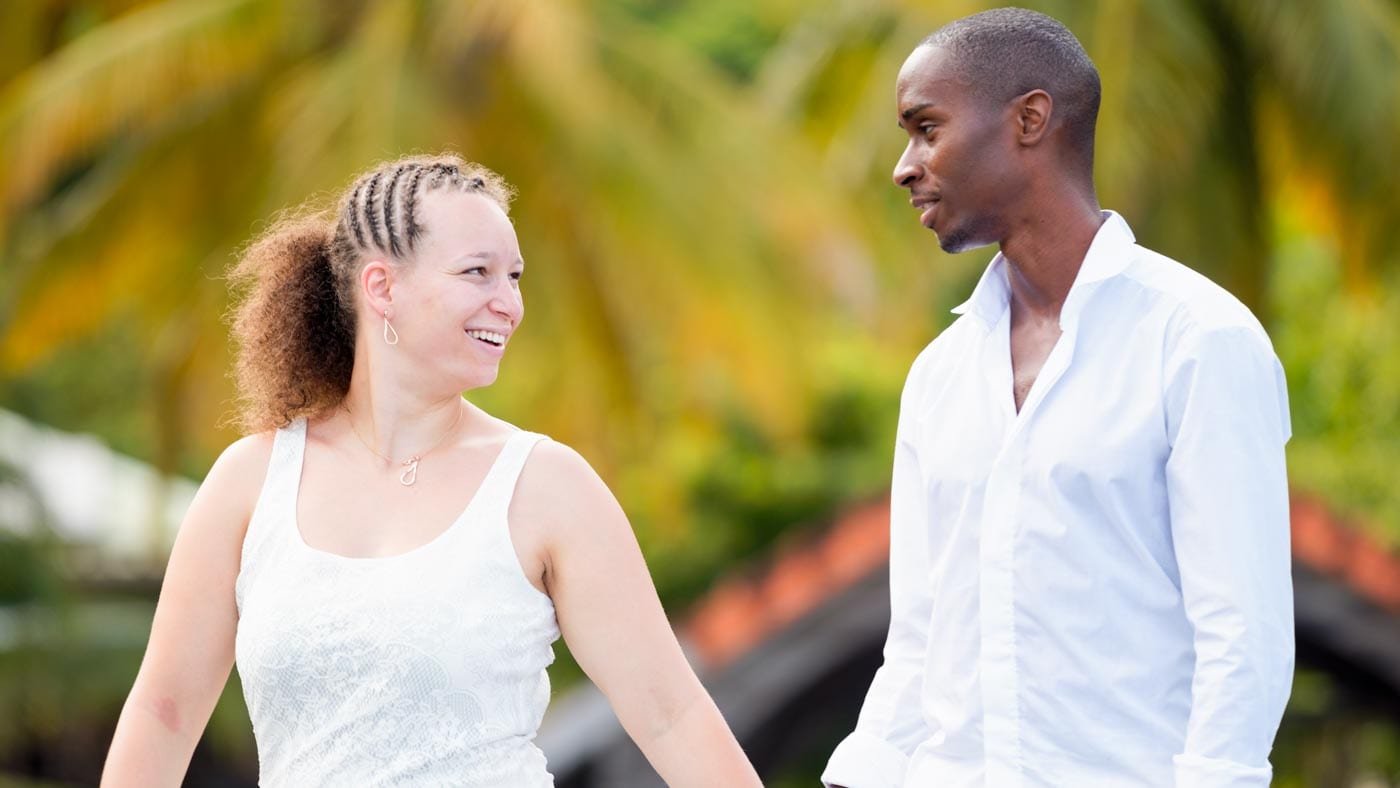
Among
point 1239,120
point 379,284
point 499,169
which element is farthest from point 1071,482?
point 1239,120

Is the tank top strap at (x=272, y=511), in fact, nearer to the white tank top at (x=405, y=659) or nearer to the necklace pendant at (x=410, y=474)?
the white tank top at (x=405, y=659)

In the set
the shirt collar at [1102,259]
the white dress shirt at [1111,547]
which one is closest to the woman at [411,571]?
the white dress shirt at [1111,547]

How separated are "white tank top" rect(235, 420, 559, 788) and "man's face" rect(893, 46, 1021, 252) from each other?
2.47 ft

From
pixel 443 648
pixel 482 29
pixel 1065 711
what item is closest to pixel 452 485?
pixel 443 648

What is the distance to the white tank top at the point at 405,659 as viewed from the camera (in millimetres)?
3037

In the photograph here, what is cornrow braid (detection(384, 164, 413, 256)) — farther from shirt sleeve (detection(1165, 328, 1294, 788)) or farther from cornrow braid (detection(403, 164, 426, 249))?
shirt sleeve (detection(1165, 328, 1294, 788))

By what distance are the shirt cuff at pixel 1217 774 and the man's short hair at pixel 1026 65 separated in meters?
0.87

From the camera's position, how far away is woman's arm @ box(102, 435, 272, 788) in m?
3.14

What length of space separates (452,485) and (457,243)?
0.36 meters

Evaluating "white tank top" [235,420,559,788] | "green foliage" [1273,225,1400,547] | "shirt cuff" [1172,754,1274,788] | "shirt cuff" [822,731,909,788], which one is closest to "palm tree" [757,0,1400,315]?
"green foliage" [1273,225,1400,547]

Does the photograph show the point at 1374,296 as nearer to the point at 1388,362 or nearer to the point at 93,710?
the point at 1388,362

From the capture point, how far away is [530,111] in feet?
37.1

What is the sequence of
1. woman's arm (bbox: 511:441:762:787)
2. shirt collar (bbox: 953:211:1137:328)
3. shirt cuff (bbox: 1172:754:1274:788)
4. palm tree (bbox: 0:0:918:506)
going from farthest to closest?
palm tree (bbox: 0:0:918:506)
woman's arm (bbox: 511:441:762:787)
shirt collar (bbox: 953:211:1137:328)
shirt cuff (bbox: 1172:754:1274:788)

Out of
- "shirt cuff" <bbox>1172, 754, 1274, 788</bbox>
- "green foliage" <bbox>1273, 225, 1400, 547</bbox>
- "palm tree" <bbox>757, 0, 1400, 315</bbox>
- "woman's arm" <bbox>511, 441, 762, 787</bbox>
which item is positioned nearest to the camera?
"shirt cuff" <bbox>1172, 754, 1274, 788</bbox>
